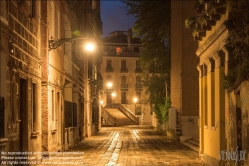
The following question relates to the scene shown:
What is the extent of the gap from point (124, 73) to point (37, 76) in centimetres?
6737

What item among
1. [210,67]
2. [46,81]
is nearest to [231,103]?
[210,67]

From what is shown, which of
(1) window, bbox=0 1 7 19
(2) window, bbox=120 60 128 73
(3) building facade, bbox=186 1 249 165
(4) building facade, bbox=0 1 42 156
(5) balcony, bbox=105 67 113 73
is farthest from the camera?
(2) window, bbox=120 60 128 73

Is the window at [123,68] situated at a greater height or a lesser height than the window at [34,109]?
greater

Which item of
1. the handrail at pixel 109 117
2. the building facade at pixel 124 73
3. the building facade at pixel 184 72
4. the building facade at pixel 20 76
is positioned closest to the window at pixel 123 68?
the building facade at pixel 124 73

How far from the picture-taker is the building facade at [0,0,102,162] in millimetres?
10594

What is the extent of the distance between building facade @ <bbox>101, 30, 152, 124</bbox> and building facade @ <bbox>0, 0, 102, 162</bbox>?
53784 mm

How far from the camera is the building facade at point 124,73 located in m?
80.1

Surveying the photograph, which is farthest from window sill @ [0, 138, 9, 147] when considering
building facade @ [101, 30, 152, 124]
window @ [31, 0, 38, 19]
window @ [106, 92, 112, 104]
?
window @ [106, 92, 112, 104]

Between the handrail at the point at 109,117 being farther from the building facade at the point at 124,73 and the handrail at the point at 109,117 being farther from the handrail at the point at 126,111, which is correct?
the building facade at the point at 124,73

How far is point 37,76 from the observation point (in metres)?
14.8

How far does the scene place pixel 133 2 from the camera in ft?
123

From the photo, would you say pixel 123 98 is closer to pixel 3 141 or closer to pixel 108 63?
pixel 108 63

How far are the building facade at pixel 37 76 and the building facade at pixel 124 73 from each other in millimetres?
53784

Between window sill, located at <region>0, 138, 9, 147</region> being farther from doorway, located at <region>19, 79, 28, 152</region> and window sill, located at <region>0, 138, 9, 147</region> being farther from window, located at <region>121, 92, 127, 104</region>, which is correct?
window, located at <region>121, 92, 127, 104</region>
